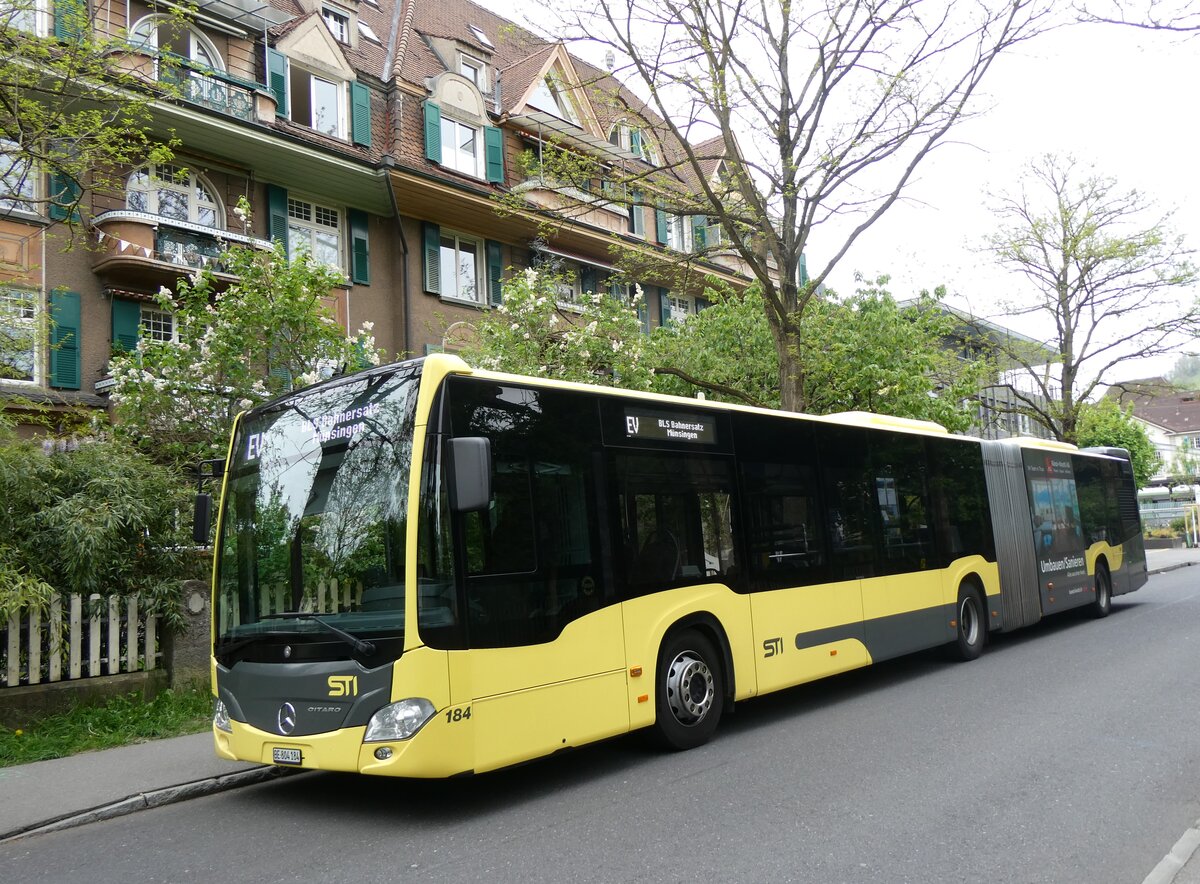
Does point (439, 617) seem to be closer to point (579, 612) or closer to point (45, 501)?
point (579, 612)

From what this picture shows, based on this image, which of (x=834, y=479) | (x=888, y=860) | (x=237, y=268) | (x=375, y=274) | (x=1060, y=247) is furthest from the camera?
(x=1060, y=247)

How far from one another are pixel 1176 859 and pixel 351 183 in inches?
805

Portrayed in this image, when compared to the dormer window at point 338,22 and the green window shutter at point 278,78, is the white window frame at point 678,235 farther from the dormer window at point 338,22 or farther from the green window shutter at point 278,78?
the green window shutter at point 278,78

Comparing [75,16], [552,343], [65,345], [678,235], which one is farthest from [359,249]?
[75,16]

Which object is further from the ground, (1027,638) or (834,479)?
(834,479)

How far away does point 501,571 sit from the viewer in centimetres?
624

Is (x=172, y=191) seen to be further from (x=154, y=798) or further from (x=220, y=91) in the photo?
(x=154, y=798)

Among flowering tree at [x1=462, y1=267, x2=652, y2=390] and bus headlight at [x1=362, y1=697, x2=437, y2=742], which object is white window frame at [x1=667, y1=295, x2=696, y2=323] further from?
bus headlight at [x1=362, y1=697, x2=437, y2=742]

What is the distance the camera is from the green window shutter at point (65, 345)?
1711 cm

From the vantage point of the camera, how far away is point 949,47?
13.9 m

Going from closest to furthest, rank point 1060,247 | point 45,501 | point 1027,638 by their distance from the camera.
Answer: point 45,501 → point 1027,638 → point 1060,247

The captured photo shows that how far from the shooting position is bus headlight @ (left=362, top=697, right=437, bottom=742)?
5.74 m

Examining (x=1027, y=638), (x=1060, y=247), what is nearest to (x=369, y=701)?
(x=1027, y=638)

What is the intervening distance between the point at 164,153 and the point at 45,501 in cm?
379
